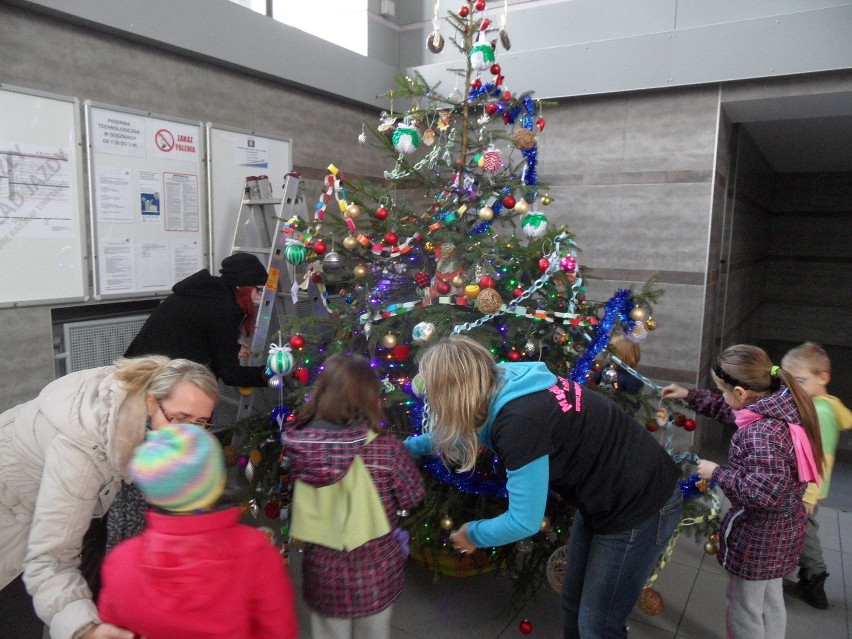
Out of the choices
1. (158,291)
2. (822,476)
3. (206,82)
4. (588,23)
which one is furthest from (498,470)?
(588,23)

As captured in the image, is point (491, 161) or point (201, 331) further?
point (201, 331)

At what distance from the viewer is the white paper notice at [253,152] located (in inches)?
183

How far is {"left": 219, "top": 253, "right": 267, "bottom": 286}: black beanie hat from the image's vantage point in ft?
12.0

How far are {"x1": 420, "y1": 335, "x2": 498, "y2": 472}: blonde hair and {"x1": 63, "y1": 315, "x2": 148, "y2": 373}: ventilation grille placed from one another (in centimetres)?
287

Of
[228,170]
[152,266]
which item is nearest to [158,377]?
[152,266]

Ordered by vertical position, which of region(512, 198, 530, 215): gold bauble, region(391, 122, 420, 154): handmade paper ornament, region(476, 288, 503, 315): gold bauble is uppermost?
region(391, 122, 420, 154): handmade paper ornament

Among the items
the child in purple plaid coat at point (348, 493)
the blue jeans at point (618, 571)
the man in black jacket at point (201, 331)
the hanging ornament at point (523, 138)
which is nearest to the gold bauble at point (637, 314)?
the blue jeans at point (618, 571)

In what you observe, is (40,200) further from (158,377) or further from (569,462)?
(569,462)

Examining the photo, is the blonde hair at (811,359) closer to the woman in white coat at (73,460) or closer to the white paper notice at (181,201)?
the woman in white coat at (73,460)

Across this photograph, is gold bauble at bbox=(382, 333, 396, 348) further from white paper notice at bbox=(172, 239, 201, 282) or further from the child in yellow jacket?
white paper notice at bbox=(172, 239, 201, 282)

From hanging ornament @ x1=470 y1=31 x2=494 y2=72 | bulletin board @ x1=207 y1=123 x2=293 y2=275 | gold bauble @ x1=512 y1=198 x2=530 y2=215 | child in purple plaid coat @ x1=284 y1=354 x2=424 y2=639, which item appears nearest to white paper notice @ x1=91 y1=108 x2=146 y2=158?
bulletin board @ x1=207 y1=123 x2=293 y2=275

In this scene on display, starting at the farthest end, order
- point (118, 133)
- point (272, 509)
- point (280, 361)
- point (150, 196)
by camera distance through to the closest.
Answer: point (150, 196)
point (118, 133)
point (272, 509)
point (280, 361)

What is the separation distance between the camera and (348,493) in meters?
1.91

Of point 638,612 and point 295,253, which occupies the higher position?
point 295,253
